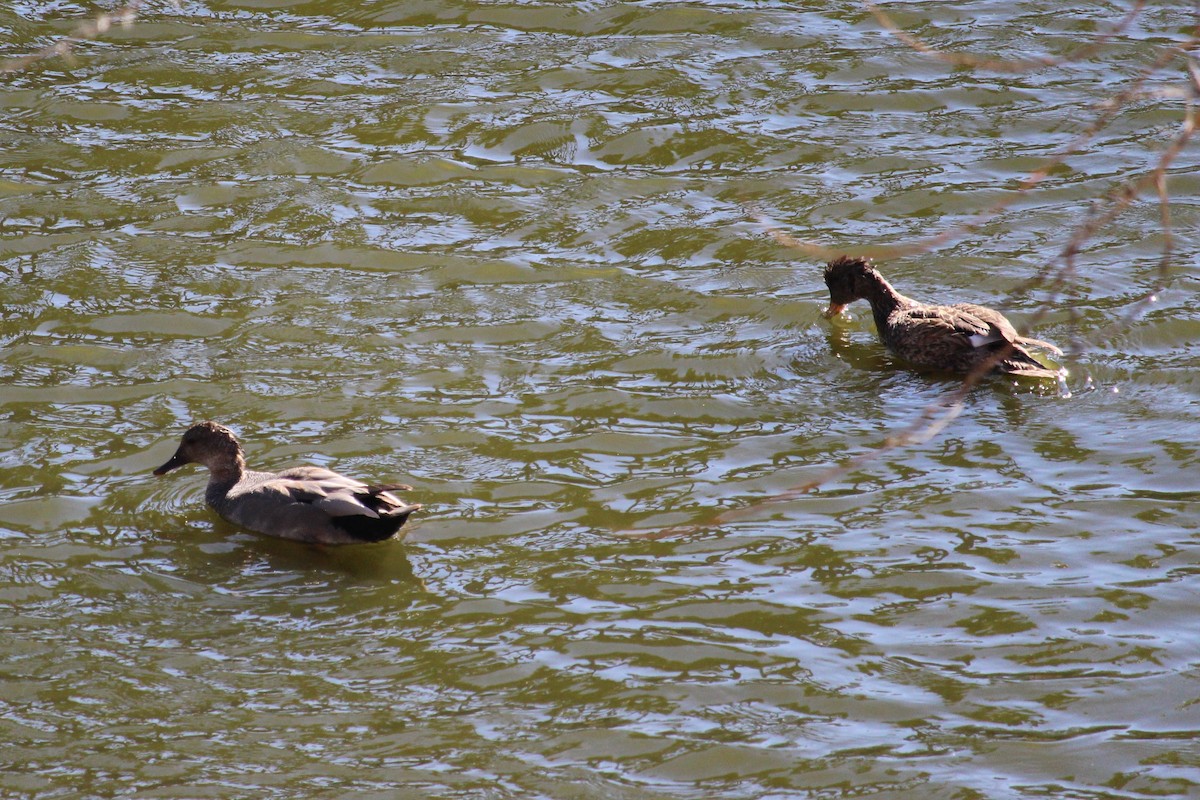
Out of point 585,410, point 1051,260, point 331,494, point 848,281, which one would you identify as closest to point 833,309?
point 848,281

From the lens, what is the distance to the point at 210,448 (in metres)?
7.64

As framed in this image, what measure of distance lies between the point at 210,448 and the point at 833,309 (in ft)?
13.6

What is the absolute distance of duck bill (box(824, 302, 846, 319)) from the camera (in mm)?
9758

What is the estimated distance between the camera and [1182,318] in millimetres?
9133

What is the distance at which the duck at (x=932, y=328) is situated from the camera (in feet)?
28.5

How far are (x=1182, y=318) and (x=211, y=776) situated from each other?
6388 mm

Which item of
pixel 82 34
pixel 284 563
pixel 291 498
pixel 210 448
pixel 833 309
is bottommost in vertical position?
pixel 284 563

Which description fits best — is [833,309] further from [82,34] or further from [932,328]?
[82,34]

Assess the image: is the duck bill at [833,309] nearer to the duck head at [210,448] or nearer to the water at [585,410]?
the water at [585,410]

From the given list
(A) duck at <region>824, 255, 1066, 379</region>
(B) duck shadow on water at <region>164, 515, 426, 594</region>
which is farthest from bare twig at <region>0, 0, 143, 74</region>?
(A) duck at <region>824, 255, 1066, 379</region>

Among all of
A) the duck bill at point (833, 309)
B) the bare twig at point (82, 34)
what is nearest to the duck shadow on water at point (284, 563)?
the bare twig at point (82, 34)

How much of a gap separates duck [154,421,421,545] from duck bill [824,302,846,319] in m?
3.64

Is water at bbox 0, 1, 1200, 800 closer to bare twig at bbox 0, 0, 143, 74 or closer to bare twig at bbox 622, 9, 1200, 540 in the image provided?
bare twig at bbox 622, 9, 1200, 540

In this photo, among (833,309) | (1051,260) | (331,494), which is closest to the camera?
(331,494)
